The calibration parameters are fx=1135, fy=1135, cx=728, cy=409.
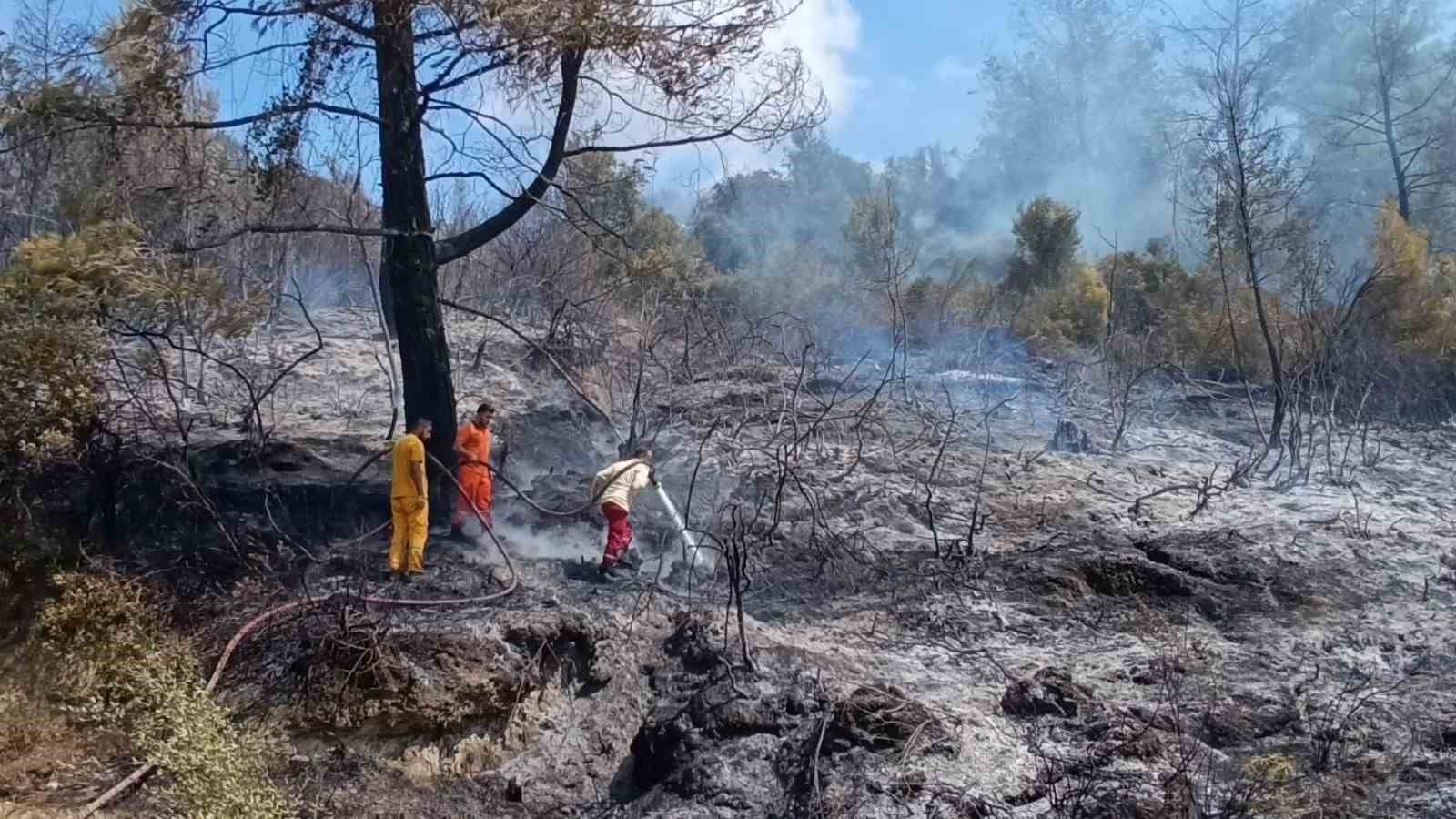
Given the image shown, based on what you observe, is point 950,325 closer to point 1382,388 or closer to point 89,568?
point 1382,388

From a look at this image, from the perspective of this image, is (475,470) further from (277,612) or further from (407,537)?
(277,612)

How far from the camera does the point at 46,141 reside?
8359 mm

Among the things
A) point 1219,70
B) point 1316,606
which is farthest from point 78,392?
point 1219,70

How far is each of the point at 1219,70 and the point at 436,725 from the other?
10633 mm

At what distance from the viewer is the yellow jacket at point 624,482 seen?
795cm

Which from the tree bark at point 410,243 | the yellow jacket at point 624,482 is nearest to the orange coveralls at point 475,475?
the tree bark at point 410,243

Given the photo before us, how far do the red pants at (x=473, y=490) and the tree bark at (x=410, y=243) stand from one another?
245mm

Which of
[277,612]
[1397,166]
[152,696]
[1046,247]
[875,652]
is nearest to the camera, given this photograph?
[152,696]

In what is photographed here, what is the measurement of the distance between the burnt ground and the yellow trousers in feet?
0.72

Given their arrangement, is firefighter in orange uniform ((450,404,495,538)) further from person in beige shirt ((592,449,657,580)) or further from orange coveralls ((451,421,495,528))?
person in beige shirt ((592,449,657,580))

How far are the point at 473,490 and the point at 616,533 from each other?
1.19 metres

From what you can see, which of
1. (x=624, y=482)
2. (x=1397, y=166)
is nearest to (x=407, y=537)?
(x=624, y=482)

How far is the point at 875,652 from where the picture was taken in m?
6.77

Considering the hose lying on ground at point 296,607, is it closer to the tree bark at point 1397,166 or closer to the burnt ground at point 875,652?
the burnt ground at point 875,652
